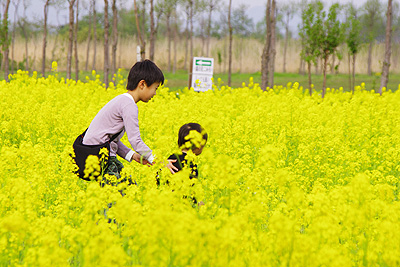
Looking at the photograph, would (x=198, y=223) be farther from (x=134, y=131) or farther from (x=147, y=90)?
(x=147, y=90)

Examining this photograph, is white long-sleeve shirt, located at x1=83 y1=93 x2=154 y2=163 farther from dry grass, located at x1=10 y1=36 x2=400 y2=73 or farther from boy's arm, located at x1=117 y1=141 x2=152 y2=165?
dry grass, located at x1=10 y1=36 x2=400 y2=73

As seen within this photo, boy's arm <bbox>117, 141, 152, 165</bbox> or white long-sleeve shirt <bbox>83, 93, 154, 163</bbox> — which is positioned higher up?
white long-sleeve shirt <bbox>83, 93, 154, 163</bbox>

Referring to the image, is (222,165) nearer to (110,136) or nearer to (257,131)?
(110,136)

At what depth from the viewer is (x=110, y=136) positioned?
3.96 metres

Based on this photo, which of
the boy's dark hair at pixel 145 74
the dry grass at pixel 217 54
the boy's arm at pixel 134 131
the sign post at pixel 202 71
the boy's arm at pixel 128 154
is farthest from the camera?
the dry grass at pixel 217 54

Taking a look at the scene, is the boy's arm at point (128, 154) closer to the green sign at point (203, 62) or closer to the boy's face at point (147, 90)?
the boy's face at point (147, 90)

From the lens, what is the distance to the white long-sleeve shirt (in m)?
3.77

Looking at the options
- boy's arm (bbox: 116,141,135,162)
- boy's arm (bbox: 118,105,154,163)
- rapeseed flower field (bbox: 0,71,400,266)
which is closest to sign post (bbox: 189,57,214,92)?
rapeseed flower field (bbox: 0,71,400,266)

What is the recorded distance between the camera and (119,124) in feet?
12.9

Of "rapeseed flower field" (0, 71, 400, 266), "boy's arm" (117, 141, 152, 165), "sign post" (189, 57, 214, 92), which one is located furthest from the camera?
"sign post" (189, 57, 214, 92)

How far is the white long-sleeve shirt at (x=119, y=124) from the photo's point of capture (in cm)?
377

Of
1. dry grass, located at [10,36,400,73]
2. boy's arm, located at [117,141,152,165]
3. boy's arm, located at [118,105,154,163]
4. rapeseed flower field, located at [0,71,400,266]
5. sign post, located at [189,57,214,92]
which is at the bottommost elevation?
rapeseed flower field, located at [0,71,400,266]

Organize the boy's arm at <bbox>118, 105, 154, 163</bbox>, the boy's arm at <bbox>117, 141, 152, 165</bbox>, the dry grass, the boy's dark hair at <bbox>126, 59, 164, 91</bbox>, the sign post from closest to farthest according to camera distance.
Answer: the boy's arm at <bbox>118, 105, 154, 163</bbox> → the boy's dark hair at <bbox>126, 59, 164, 91</bbox> → the boy's arm at <bbox>117, 141, 152, 165</bbox> → the sign post → the dry grass

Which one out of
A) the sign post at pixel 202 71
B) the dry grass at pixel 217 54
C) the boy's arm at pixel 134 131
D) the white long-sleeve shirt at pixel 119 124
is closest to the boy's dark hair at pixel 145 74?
the white long-sleeve shirt at pixel 119 124
